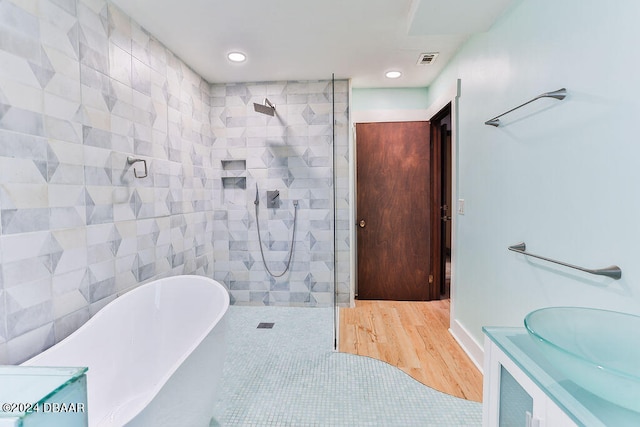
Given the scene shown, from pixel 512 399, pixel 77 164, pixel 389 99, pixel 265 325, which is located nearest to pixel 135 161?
pixel 77 164

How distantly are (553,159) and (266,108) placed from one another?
2.40 meters

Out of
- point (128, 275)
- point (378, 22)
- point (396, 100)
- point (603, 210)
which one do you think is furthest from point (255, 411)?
point (396, 100)

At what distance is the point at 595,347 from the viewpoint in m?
0.91

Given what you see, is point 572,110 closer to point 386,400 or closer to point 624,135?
point 624,135

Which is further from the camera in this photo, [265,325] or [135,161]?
[265,325]

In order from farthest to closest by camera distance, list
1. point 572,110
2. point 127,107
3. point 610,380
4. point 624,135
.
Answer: point 127,107
point 572,110
point 624,135
point 610,380

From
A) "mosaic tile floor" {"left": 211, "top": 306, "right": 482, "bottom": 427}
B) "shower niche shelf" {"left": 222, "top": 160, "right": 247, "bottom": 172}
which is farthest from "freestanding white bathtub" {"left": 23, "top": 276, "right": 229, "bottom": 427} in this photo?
"shower niche shelf" {"left": 222, "top": 160, "right": 247, "bottom": 172}

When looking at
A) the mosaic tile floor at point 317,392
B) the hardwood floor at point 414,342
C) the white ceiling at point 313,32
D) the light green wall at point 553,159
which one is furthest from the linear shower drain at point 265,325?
the white ceiling at point 313,32

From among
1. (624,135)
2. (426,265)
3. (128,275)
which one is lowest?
(426,265)

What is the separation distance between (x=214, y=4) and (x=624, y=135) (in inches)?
87.3

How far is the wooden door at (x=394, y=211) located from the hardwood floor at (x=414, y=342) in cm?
22

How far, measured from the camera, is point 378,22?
2.15 m

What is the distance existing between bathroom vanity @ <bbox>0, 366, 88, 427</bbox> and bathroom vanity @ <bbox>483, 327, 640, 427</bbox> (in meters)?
1.04

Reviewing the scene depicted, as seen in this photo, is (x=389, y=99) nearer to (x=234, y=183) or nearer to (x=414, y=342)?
(x=234, y=183)
